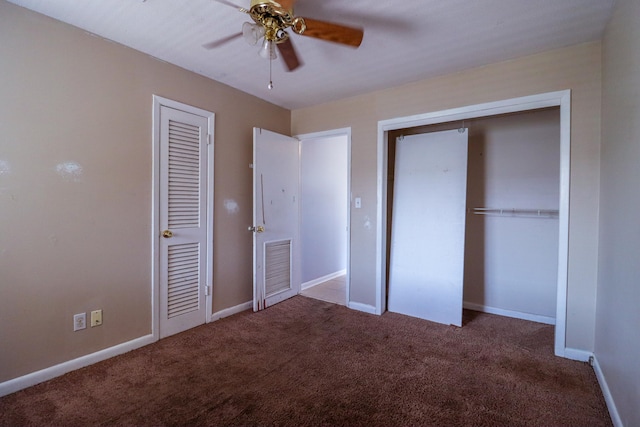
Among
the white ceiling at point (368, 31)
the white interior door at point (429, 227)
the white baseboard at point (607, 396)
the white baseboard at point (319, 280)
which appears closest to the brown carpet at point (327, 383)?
the white baseboard at point (607, 396)

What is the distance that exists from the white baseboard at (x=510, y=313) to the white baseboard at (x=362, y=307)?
1.14 metres

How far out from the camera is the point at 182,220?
8.95 feet

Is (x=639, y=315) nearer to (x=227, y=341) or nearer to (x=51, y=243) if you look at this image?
(x=227, y=341)

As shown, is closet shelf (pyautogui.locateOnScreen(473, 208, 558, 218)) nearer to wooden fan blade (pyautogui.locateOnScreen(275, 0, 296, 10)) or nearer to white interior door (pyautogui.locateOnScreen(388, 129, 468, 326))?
white interior door (pyautogui.locateOnScreen(388, 129, 468, 326))

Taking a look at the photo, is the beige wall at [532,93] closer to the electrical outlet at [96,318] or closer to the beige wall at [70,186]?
the beige wall at [70,186]

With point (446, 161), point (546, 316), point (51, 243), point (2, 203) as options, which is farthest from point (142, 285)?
point (546, 316)

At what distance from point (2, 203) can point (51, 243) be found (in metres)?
0.35

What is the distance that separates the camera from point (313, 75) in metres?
2.82

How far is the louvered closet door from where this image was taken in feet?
8.53

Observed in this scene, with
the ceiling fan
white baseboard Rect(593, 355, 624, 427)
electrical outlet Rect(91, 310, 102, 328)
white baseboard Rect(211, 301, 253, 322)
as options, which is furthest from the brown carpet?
the ceiling fan

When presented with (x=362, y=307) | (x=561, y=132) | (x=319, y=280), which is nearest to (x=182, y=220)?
(x=362, y=307)

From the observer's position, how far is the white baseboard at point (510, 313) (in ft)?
10.1

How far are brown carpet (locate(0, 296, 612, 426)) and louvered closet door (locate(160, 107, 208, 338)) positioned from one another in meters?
0.23

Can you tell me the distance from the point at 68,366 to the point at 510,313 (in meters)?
4.01
